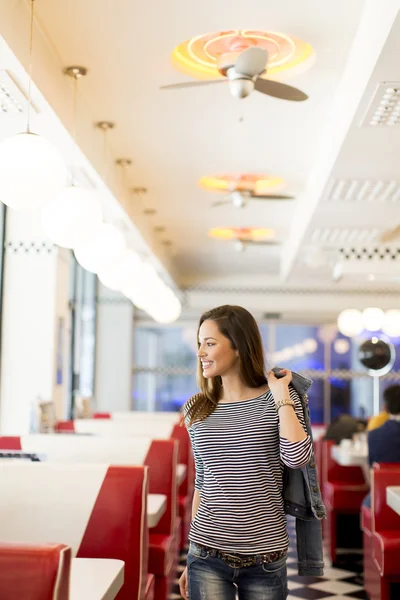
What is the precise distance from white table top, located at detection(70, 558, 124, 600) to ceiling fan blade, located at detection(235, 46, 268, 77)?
2.56m

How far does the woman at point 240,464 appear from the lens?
228 centimetres

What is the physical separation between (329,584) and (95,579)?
151 inches

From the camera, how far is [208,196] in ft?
27.0

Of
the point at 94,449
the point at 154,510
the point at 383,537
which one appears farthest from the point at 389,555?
the point at 94,449

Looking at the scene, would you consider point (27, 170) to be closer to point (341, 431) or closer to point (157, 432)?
point (157, 432)

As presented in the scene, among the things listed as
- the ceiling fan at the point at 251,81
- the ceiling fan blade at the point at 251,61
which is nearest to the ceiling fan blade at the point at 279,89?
the ceiling fan at the point at 251,81

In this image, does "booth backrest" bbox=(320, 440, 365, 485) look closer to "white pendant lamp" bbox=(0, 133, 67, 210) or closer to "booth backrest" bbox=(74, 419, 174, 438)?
"booth backrest" bbox=(74, 419, 174, 438)

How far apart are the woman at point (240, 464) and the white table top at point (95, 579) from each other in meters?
0.24

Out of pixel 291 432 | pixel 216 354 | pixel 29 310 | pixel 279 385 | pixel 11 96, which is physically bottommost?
pixel 291 432

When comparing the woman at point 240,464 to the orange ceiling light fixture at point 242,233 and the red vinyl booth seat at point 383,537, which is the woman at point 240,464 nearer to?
the red vinyl booth seat at point 383,537

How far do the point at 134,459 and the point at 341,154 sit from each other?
245 cm

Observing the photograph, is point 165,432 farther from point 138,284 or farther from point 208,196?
point 208,196

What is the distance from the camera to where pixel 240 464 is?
7.74 feet

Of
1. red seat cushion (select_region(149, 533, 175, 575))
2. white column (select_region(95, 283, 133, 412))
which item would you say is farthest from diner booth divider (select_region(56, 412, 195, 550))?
white column (select_region(95, 283, 133, 412))
